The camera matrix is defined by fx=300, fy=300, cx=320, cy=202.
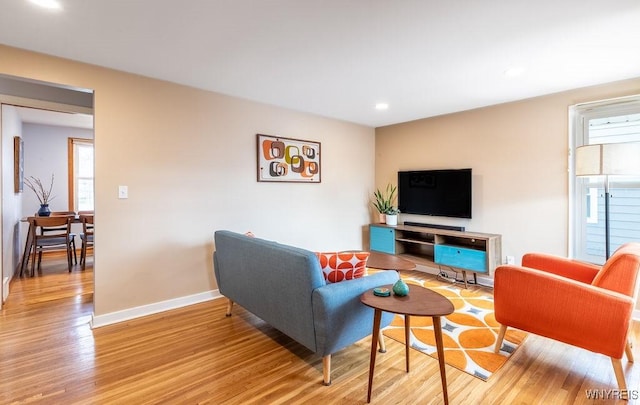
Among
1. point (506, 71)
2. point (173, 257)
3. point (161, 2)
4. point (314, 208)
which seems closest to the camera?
point (161, 2)

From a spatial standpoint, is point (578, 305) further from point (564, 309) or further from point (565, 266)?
point (565, 266)

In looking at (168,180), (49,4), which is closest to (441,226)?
(168,180)

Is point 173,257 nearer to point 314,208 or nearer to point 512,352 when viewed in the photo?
point 314,208

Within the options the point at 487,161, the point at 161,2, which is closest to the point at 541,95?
the point at 487,161

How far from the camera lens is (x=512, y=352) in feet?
7.39

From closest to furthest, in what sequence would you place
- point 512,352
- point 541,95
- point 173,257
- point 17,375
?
point 17,375
point 512,352
point 173,257
point 541,95

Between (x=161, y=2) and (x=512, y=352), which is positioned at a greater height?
(x=161, y=2)

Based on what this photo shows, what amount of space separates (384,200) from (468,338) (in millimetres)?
2878

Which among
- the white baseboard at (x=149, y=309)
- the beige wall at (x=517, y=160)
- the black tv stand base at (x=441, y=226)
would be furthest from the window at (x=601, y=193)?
the white baseboard at (x=149, y=309)

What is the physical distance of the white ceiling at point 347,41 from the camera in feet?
5.90

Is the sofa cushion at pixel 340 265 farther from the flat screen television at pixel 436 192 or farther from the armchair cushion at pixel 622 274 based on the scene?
the flat screen television at pixel 436 192

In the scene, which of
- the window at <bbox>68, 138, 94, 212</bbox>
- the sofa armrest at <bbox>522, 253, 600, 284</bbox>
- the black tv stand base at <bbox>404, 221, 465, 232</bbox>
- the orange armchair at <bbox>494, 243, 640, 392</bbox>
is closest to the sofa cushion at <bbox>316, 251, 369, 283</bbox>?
the orange armchair at <bbox>494, 243, 640, 392</bbox>

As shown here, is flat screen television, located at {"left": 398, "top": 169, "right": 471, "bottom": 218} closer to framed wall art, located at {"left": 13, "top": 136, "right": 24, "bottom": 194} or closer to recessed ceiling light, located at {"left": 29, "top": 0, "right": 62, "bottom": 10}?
recessed ceiling light, located at {"left": 29, "top": 0, "right": 62, "bottom": 10}

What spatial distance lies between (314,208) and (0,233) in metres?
3.33
